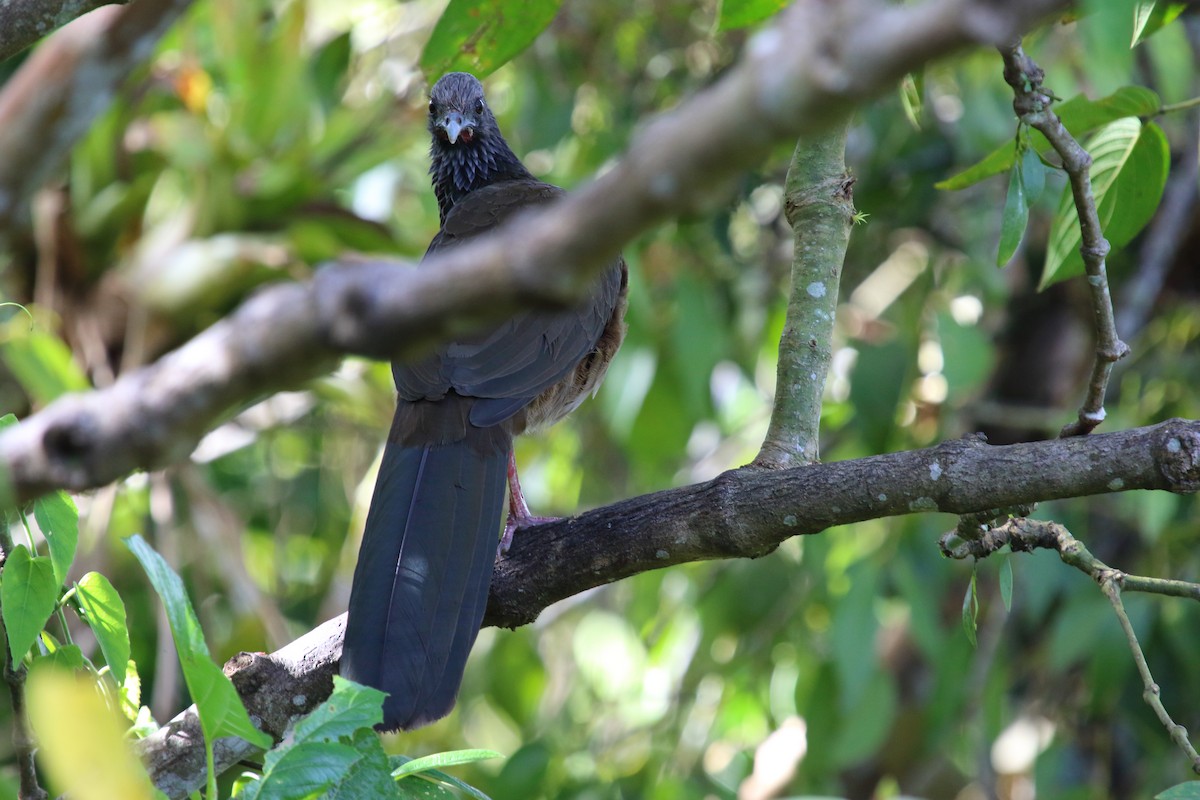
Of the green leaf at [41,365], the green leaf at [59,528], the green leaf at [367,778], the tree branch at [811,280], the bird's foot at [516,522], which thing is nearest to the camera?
the green leaf at [367,778]

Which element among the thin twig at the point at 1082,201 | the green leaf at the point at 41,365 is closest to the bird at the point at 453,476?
the thin twig at the point at 1082,201

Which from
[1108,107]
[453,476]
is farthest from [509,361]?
[1108,107]

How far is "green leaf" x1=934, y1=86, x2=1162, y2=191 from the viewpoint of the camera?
231 centimetres

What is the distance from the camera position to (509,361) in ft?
10.0

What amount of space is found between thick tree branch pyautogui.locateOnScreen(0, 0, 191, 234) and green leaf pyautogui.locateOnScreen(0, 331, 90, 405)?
1.85 ft

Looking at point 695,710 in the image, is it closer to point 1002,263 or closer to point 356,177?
point 356,177

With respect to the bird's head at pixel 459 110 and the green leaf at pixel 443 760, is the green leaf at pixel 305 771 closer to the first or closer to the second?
the green leaf at pixel 443 760

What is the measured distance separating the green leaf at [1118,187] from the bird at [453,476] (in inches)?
43.2

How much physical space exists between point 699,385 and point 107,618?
110 inches

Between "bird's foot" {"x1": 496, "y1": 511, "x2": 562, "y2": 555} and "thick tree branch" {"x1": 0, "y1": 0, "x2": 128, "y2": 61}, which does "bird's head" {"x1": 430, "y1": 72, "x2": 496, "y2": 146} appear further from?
"thick tree branch" {"x1": 0, "y1": 0, "x2": 128, "y2": 61}

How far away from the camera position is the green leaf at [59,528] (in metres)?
1.73

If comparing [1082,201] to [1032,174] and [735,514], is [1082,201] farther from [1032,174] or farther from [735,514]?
[735,514]

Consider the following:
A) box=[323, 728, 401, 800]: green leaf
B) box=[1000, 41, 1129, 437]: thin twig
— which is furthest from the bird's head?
box=[323, 728, 401, 800]: green leaf

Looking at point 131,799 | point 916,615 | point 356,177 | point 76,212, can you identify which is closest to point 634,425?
point 916,615
